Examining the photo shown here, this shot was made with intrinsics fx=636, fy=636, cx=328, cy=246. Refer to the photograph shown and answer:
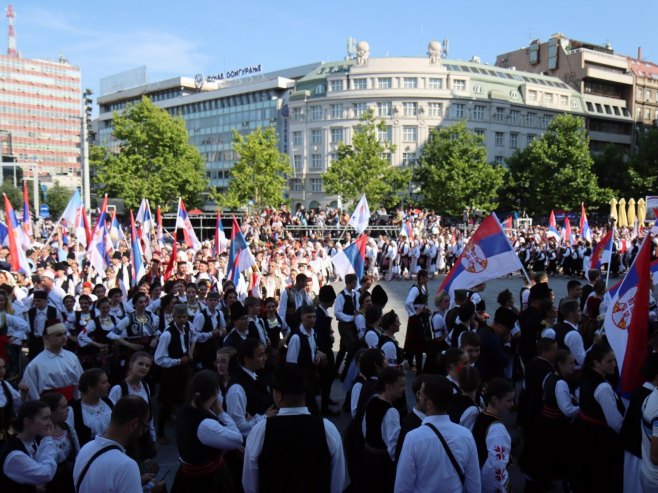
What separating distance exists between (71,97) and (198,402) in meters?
140

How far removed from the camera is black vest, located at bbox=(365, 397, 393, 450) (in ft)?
15.5

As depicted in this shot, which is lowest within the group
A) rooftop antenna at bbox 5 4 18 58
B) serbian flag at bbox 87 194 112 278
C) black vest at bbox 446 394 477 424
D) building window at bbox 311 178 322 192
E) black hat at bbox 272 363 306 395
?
black vest at bbox 446 394 477 424

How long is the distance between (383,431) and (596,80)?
277 ft

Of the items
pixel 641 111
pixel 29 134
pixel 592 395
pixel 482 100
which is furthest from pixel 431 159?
pixel 29 134

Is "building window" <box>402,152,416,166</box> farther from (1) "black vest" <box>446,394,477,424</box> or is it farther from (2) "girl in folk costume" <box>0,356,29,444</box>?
(2) "girl in folk costume" <box>0,356,29,444</box>

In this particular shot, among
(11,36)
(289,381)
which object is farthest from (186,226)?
(11,36)

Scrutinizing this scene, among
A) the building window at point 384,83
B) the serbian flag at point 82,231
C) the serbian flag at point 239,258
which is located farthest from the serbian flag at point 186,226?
the building window at point 384,83

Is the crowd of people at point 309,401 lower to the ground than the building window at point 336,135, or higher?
lower

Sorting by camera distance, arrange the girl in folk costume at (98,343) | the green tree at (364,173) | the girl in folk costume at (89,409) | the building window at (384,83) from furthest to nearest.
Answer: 1. the building window at (384,83)
2. the green tree at (364,173)
3. the girl in folk costume at (98,343)
4. the girl in folk costume at (89,409)

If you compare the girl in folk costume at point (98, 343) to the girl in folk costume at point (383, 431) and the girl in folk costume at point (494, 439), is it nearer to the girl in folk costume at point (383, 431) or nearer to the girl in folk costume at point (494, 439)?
the girl in folk costume at point (383, 431)

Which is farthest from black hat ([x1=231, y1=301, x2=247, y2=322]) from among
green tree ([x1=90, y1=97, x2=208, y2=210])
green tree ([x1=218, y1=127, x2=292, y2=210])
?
green tree ([x1=218, y1=127, x2=292, y2=210])

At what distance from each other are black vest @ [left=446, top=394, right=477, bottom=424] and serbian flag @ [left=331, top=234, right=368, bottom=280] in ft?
26.9

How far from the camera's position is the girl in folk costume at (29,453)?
159 inches

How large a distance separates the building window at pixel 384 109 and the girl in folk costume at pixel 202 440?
67110 mm
